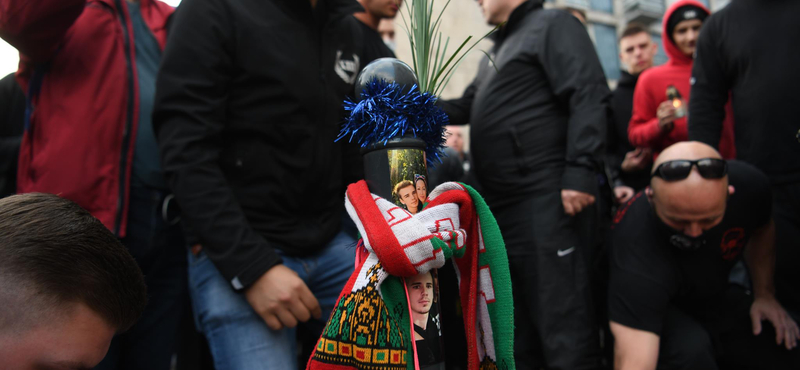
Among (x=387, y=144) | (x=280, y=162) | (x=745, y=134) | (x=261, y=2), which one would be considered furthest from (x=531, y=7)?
(x=387, y=144)

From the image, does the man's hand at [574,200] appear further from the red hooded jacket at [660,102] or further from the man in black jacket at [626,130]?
the red hooded jacket at [660,102]

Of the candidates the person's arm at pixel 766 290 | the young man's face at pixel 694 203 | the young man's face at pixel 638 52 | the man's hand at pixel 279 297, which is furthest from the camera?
the young man's face at pixel 638 52

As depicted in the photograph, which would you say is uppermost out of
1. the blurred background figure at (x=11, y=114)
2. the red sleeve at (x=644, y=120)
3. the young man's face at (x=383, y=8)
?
the young man's face at (x=383, y=8)

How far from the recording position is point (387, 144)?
1.09 metres

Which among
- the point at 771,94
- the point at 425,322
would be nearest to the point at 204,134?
the point at 425,322

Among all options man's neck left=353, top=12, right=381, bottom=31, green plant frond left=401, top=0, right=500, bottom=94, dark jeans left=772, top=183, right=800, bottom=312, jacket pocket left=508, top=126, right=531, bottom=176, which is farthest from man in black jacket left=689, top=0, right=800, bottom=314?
green plant frond left=401, top=0, right=500, bottom=94

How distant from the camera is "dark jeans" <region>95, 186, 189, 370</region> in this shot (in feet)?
6.34

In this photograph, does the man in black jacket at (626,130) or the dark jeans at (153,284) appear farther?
the man in black jacket at (626,130)

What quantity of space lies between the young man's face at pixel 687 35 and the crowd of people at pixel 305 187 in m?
0.66

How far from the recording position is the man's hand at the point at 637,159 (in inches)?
134

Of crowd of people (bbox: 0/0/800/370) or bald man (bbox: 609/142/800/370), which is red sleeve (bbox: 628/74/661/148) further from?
bald man (bbox: 609/142/800/370)

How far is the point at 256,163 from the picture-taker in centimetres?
174

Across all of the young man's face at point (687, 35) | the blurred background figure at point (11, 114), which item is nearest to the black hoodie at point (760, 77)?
the young man's face at point (687, 35)

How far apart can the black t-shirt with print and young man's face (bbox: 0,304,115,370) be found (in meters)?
2.11
